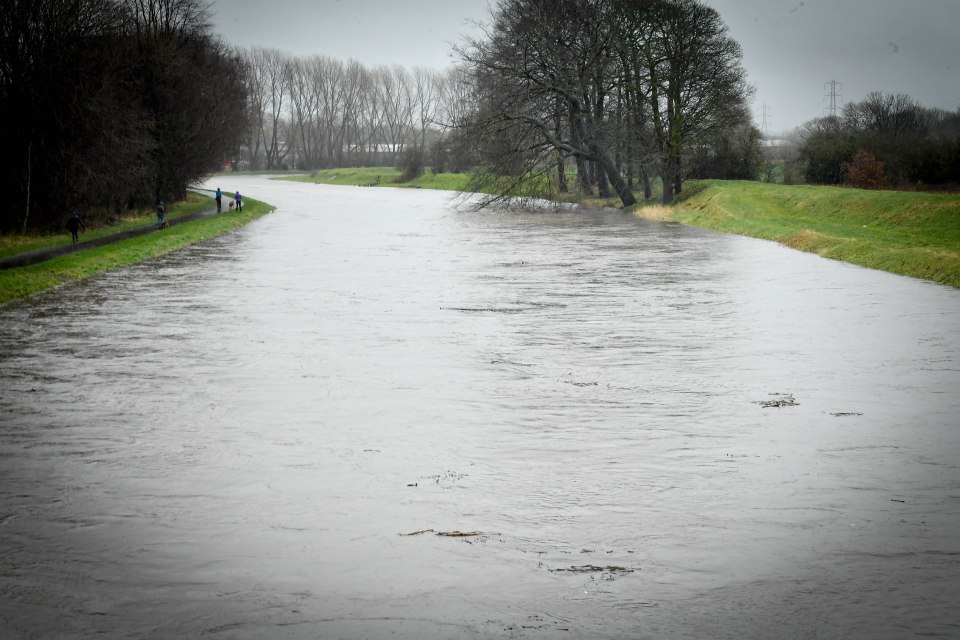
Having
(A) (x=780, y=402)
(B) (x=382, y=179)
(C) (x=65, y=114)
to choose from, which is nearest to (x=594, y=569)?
(A) (x=780, y=402)

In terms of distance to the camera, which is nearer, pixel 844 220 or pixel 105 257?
pixel 105 257

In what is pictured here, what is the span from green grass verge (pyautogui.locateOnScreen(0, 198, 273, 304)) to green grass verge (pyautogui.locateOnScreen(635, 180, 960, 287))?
20.3 m

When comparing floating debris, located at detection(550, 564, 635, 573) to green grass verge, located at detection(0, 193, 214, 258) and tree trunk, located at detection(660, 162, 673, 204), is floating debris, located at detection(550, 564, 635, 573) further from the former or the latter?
tree trunk, located at detection(660, 162, 673, 204)

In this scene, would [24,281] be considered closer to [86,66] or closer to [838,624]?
[86,66]

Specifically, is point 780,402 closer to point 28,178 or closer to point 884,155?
point 28,178

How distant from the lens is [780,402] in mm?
12461

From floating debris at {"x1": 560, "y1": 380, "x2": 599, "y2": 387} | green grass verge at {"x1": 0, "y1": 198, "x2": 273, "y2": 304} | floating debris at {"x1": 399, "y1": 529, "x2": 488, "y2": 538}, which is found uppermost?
green grass verge at {"x1": 0, "y1": 198, "x2": 273, "y2": 304}

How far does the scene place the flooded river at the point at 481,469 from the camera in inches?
267

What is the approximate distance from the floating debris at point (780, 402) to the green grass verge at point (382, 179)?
67.1 meters

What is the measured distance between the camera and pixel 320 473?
381 inches

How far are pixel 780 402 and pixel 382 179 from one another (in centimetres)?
10313

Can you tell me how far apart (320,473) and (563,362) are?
6002 millimetres

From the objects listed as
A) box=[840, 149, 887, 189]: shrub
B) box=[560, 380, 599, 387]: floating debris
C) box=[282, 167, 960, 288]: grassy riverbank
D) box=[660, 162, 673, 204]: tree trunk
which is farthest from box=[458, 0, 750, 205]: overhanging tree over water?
box=[560, 380, 599, 387]: floating debris

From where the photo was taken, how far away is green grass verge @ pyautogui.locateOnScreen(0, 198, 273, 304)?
23188 mm
